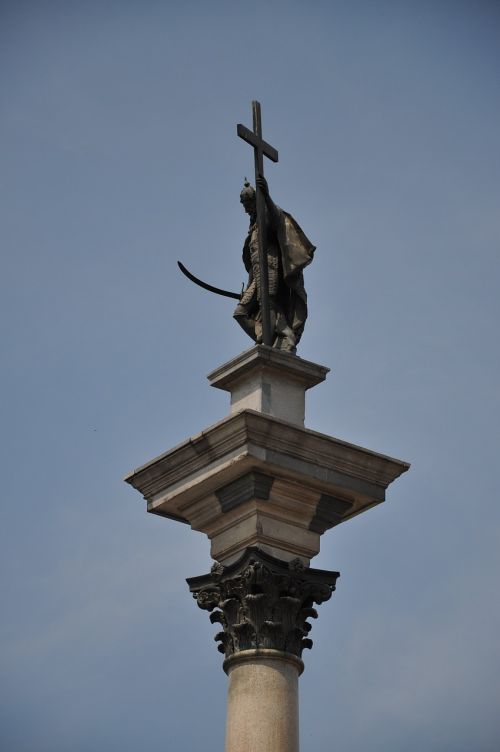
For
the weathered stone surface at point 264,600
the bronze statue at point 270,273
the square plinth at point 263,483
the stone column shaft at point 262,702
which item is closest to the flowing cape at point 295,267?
the bronze statue at point 270,273

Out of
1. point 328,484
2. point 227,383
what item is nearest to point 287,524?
point 328,484

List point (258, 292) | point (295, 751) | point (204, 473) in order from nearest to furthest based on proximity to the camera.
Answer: point (295, 751), point (204, 473), point (258, 292)

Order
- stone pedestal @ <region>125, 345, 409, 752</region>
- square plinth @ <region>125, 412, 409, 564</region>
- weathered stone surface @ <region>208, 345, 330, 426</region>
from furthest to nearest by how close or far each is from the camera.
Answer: weathered stone surface @ <region>208, 345, 330, 426</region>
square plinth @ <region>125, 412, 409, 564</region>
stone pedestal @ <region>125, 345, 409, 752</region>

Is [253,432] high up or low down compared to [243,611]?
up

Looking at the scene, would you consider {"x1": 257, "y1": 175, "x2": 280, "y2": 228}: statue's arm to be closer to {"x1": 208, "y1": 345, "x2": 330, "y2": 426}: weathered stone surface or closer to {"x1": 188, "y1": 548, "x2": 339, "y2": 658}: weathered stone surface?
{"x1": 208, "y1": 345, "x2": 330, "y2": 426}: weathered stone surface

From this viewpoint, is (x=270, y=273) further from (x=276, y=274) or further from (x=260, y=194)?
(x=260, y=194)

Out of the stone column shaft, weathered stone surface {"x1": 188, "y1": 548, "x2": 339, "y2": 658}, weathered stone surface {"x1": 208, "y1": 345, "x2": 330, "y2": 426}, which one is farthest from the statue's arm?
the stone column shaft

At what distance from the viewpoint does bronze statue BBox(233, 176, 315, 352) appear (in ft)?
62.4

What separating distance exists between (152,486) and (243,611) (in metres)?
1.79

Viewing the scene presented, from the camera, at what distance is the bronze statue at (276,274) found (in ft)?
62.4

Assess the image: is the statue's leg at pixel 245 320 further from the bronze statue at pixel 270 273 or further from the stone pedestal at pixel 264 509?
the stone pedestal at pixel 264 509

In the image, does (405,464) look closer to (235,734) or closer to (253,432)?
(253,432)

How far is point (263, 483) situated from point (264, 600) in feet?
3.86

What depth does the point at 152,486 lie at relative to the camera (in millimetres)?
18062
